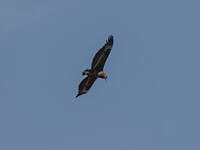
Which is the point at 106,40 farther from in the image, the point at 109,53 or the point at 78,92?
the point at 78,92

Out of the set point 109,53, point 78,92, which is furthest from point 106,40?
point 78,92

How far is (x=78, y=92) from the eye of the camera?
187 feet

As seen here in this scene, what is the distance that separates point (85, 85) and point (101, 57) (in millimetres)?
2678

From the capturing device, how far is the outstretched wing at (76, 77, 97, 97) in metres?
56.6

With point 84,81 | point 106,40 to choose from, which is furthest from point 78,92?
point 106,40

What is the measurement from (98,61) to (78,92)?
3093mm

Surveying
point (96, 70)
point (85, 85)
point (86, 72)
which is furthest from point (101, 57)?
point (85, 85)

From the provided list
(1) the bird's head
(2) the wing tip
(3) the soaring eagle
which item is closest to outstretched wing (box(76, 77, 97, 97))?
(3) the soaring eagle

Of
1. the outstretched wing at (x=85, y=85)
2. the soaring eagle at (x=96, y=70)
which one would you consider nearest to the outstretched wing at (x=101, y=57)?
the soaring eagle at (x=96, y=70)

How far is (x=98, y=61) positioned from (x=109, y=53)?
1103 millimetres

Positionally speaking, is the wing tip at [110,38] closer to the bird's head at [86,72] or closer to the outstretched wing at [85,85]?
the bird's head at [86,72]

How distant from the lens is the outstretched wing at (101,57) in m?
56.0

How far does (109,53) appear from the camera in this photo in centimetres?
5625

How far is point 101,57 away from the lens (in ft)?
184
